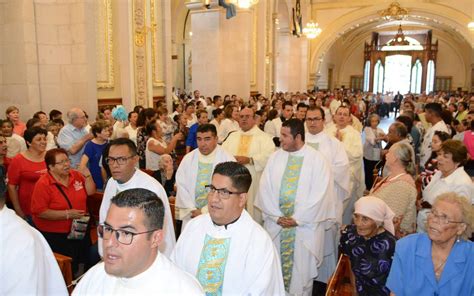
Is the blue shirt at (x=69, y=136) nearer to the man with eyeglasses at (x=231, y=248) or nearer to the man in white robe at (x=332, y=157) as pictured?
the man in white robe at (x=332, y=157)

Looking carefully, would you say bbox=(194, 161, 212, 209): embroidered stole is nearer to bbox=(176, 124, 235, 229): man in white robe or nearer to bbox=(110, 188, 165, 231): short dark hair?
bbox=(176, 124, 235, 229): man in white robe

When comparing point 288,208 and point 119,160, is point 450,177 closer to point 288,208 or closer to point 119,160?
point 288,208

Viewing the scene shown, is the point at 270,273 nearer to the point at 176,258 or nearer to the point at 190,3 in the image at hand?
the point at 176,258

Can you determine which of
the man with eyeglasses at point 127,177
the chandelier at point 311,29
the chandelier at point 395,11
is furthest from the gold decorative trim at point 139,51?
the chandelier at point 395,11

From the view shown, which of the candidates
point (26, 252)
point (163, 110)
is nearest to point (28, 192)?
point (26, 252)

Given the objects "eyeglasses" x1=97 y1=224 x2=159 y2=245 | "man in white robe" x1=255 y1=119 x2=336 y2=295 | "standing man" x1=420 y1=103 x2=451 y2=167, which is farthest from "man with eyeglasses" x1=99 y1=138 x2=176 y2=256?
"standing man" x1=420 y1=103 x2=451 y2=167

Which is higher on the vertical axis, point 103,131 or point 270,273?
point 103,131

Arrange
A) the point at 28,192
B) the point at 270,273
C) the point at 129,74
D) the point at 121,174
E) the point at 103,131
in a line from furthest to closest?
the point at 129,74, the point at 103,131, the point at 28,192, the point at 121,174, the point at 270,273

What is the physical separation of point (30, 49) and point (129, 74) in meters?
2.10

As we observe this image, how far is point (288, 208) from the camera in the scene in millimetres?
4352

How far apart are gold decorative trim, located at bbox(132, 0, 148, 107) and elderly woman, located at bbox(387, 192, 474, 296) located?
25.0 feet

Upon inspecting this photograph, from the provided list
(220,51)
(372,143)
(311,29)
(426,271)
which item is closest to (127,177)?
(426,271)

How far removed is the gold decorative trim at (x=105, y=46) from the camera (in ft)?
28.6

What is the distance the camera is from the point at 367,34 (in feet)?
110
